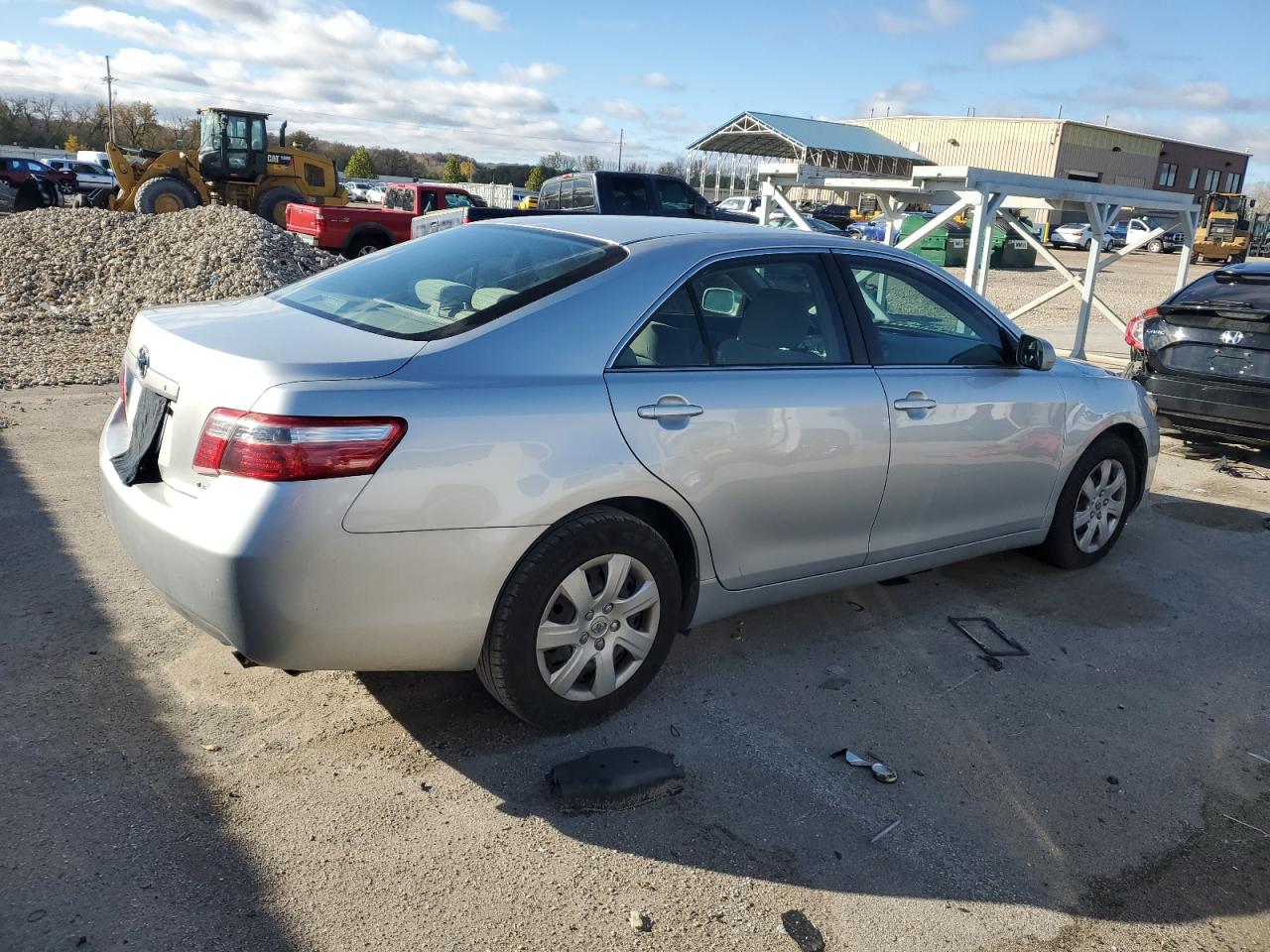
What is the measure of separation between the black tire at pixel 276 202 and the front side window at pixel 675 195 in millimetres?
11437

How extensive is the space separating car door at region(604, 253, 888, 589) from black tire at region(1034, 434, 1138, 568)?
1.54m

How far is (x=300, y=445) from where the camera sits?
8.91 ft

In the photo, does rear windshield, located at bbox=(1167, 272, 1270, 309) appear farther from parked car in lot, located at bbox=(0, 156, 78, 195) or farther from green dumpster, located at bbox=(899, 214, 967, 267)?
parked car in lot, located at bbox=(0, 156, 78, 195)

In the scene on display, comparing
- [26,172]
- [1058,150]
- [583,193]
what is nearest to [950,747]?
[583,193]

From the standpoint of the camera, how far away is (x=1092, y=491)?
17.0 feet

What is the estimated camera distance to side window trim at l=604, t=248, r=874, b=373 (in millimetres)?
3383

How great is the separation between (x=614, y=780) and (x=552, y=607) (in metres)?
0.56

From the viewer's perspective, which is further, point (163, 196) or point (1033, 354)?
point (163, 196)

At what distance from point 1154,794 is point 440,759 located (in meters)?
2.30

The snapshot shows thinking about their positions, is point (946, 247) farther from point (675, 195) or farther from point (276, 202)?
point (276, 202)

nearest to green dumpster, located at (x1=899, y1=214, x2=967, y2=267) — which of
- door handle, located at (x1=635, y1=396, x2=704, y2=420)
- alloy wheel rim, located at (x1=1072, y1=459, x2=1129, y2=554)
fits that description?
alloy wheel rim, located at (x1=1072, y1=459, x2=1129, y2=554)

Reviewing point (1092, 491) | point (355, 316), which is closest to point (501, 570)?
point (355, 316)

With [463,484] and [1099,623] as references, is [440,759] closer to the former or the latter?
[463,484]

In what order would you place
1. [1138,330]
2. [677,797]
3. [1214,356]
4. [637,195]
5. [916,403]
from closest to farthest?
1. [677,797]
2. [916,403]
3. [1214,356]
4. [1138,330]
5. [637,195]
